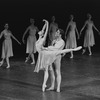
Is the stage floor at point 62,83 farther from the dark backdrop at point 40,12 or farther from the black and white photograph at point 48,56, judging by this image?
the dark backdrop at point 40,12

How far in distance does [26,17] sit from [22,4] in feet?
2.12

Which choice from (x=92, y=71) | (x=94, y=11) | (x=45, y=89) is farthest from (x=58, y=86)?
(x=94, y=11)

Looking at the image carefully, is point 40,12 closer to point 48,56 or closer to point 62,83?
point 62,83

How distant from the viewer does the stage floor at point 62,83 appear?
10.3 metres

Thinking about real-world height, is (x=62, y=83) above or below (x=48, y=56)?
below

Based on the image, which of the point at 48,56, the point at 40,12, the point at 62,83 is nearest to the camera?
the point at 48,56

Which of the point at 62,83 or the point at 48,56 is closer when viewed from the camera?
the point at 48,56

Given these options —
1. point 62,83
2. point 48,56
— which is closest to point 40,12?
point 62,83

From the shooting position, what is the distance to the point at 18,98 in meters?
10.0

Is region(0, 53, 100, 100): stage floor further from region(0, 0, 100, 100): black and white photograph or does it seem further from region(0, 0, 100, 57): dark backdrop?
region(0, 0, 100, 57): dark backdrop

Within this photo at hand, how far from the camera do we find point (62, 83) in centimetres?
1178

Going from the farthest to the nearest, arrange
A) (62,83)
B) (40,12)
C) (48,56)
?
(40,12), (62,83), (48,56)

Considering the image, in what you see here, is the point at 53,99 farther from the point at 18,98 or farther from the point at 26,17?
the point at 26,17

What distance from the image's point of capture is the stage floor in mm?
10266
